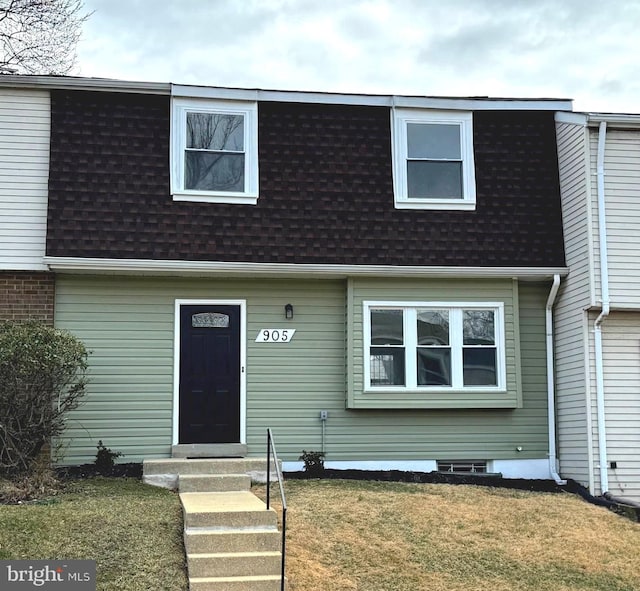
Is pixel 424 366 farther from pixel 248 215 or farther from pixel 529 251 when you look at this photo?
pixel 248 215

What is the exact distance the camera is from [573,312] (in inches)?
444

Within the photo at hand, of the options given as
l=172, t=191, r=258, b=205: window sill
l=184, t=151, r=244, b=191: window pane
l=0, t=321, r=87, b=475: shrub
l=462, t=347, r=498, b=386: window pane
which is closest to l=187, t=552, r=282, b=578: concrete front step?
l=0, t=321, r=87, b=475: shrub

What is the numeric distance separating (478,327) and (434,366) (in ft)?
2.90

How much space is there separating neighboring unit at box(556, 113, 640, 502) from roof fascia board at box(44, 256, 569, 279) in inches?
28.7

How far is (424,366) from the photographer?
11.5 meters

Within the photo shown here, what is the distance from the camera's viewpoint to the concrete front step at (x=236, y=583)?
6590 mm

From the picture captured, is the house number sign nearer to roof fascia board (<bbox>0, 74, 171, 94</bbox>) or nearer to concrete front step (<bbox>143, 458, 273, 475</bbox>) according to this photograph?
concrete front step (<bbox>143, 458, 273, 475</bbox>)

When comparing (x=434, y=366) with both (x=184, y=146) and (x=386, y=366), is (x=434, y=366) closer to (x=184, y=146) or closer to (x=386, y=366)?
(x=386, y=366)

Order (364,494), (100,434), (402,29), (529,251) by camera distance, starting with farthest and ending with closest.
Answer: (402,29) → (529,251) → (100,434) → (364,494)

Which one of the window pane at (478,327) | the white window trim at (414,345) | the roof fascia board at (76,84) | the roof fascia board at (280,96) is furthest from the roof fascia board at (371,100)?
the window pane at (478,327)

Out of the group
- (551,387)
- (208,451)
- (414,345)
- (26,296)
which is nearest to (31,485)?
(208,451)

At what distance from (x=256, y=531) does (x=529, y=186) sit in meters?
7.01

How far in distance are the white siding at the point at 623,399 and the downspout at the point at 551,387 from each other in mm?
914

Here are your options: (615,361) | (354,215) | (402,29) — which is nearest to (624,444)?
(615,361)
